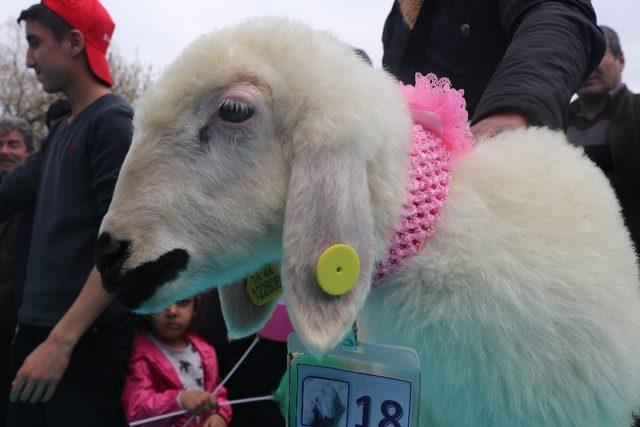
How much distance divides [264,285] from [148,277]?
26 cm

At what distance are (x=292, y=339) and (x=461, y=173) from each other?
38 cm

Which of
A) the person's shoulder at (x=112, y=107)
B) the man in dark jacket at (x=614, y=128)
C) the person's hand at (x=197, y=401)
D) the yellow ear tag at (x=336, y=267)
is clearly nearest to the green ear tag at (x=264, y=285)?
the yellow ear tag at (x=336, y=267)

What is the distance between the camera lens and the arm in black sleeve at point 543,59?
108cm

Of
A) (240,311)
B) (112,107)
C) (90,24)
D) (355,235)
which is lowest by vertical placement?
(240,311)

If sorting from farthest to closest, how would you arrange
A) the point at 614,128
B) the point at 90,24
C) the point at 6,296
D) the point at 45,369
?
the point at 6,296
the point at 614,128
the point at 90,24
the point at 45,369

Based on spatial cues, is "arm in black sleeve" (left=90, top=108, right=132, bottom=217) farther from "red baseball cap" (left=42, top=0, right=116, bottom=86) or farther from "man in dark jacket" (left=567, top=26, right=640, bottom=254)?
"man in dark jacket" (left=567, top=26, right=640, bottom=254)

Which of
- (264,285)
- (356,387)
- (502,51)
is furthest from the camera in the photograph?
(502,51)

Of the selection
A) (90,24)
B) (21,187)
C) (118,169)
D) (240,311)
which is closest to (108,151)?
(118,169)

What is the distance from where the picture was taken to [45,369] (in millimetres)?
1711

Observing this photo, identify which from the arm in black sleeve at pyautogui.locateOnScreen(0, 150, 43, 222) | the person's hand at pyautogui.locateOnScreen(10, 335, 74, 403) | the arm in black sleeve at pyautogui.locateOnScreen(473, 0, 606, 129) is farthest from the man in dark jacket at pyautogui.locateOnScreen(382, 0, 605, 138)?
the arm in black sleeve at pyautogui.locateOnScreen(0, 150, 43, 222)

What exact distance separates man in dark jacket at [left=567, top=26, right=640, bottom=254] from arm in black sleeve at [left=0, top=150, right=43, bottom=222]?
1880 mm

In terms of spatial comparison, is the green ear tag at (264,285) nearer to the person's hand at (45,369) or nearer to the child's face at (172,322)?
the person's hand at (45,369)

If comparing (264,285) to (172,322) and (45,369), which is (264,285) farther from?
(172,322)

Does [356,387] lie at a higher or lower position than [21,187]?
lower
